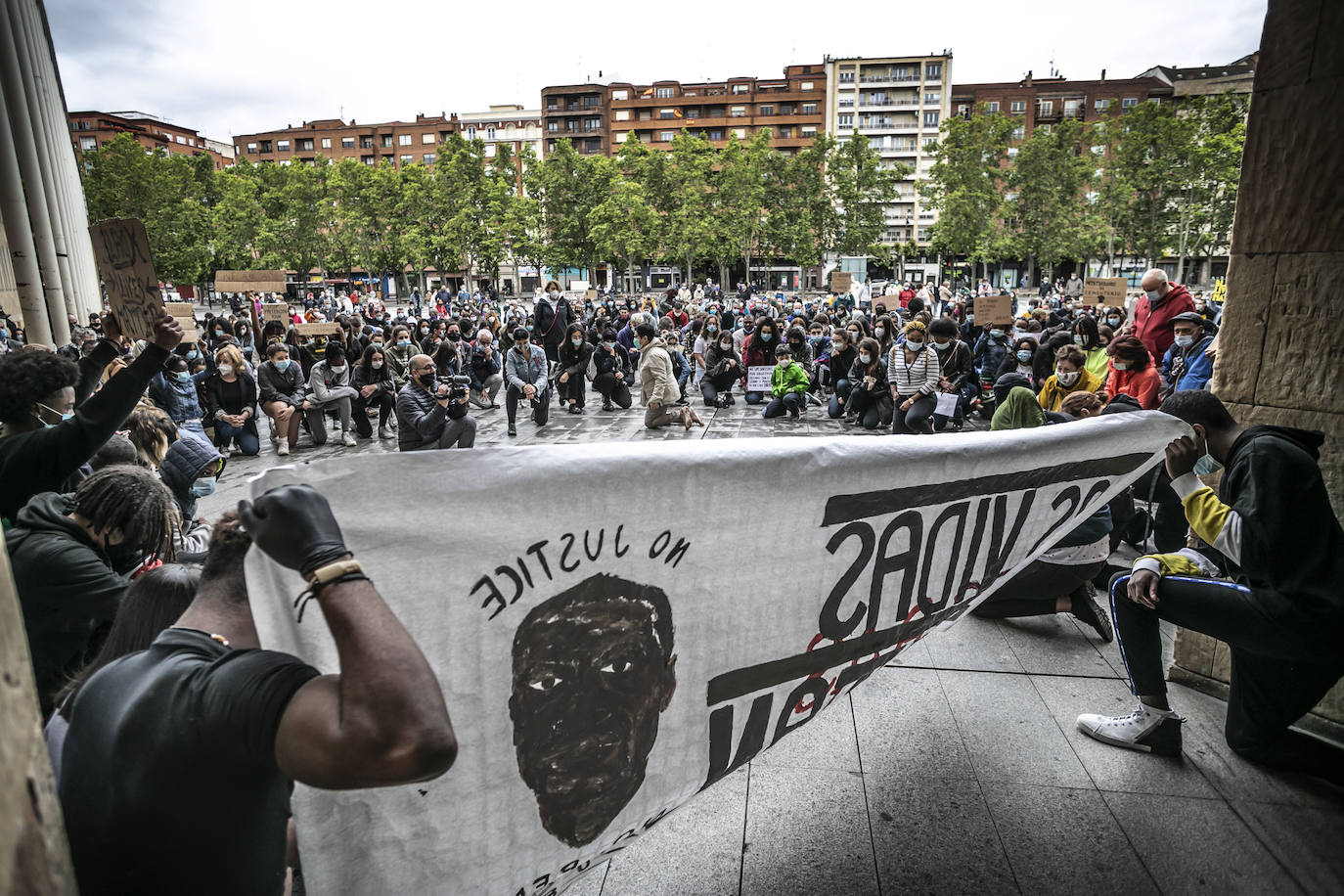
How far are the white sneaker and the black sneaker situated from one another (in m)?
1.17

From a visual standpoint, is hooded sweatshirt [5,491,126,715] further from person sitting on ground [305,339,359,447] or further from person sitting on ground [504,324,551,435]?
person sitting on ground [504,324,551,435]

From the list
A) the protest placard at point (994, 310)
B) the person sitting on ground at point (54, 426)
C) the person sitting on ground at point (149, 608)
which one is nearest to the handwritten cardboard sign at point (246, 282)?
the person sitting on ground at point (54, 426)

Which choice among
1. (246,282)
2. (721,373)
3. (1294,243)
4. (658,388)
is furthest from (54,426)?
(246,282)

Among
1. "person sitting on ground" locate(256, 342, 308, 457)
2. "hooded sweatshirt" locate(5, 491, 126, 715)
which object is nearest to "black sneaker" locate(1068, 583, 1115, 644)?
"hooded sweatshirt" locate(5, 491, 126, 715)

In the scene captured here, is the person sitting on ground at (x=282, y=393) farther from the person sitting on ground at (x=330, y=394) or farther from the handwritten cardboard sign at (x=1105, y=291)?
the handwritten cardboard sign at (x=1105, y=291)

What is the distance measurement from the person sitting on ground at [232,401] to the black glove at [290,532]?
1062 cm

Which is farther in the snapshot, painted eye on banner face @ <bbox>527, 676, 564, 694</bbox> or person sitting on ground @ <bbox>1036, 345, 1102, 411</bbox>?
person sitting on ground @ <bbox>1036, 345, 1102, 411</bbox>

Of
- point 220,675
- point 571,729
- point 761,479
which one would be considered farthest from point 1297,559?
point 220,675

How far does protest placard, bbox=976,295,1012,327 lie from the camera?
11.6m

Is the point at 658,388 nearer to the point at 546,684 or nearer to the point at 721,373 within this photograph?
the point at 721,373

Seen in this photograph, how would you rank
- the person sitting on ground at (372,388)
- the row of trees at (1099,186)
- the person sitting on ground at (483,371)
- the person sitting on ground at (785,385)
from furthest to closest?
the row of trees at (1099,186), the person sitting on ground at (483,371), the person sitting on ground at (785,385), the person sitting on ground at (372,388)

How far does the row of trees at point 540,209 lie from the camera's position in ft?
176

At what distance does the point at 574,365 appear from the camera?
569 inches

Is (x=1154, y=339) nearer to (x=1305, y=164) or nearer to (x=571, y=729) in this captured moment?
(x=1305, y=164)
